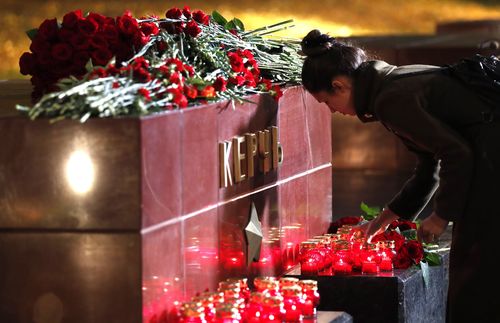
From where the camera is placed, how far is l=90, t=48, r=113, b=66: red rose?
12.1ft

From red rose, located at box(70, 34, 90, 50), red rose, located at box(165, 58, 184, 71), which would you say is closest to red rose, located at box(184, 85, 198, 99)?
red rose, located at box(165, 58, 184, 71)

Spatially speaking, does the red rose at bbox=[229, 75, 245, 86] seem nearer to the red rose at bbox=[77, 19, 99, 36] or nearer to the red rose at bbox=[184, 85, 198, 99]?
the red rose at bbox=[184, 85, 198, 99]

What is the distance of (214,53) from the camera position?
4.12 m

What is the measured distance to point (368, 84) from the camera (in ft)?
12.4

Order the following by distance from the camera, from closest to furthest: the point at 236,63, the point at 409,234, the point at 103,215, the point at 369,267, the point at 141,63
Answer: the point at 103,215
the point at 141,63
the point at 236,63
the point at 369,267
the point at 409,234

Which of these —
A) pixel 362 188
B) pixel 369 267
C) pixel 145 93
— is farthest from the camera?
pixel 362 188

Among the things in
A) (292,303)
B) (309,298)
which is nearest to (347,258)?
(309,298)

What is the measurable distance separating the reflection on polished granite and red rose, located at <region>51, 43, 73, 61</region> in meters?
4.76

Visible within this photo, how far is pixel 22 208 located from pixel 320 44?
1.11 meters

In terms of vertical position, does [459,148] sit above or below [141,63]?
below

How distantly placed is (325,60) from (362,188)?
5899 mm

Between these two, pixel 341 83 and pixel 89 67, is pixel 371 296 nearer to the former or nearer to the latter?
pixel 341 83

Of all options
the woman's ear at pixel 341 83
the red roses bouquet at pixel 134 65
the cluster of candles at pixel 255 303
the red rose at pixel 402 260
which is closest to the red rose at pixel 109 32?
the red roses bouquet at pixel 134 65

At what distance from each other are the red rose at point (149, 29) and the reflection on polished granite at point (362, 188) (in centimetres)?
445
